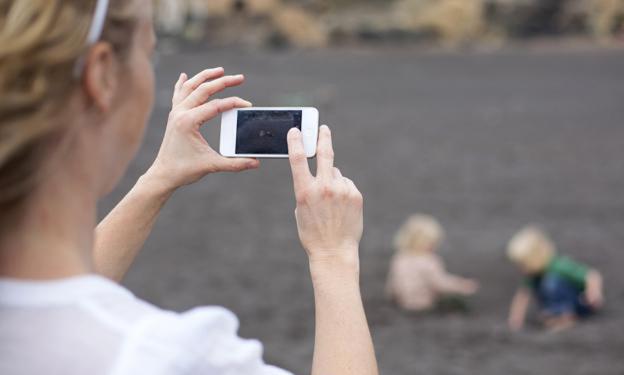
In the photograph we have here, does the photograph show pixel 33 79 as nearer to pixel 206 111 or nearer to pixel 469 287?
pixel 206 111

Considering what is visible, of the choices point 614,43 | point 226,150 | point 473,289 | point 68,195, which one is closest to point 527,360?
point 473,289

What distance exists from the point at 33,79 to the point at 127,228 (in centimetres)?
61

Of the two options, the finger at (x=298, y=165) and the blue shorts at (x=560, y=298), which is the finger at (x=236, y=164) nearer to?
the finger at (x=298, y=165)

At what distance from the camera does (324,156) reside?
142 cm

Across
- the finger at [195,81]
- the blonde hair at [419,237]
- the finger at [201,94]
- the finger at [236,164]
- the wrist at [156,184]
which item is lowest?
the wrist at [156,184]

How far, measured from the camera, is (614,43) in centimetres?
2689

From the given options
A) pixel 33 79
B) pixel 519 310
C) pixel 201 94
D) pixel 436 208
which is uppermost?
pixel 436 208

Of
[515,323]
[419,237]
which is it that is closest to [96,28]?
[515,323]

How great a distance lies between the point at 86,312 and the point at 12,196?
0.42 feet

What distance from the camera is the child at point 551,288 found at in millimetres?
7340

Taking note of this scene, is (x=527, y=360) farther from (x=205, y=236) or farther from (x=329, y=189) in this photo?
(x=329, y=189)

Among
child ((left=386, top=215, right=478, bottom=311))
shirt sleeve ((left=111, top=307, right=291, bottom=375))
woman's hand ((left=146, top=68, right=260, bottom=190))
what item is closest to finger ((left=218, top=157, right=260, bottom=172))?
woman's hand ((left=146, top=68, right=260, bottom=190))

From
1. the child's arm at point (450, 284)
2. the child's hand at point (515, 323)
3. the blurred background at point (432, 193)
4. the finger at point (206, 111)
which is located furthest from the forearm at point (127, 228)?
the child's arm at point (450, 284)

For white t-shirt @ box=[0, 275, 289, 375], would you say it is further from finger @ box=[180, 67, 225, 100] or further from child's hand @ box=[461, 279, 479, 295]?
child's hand @ box=[461, 279, 479, 295]
